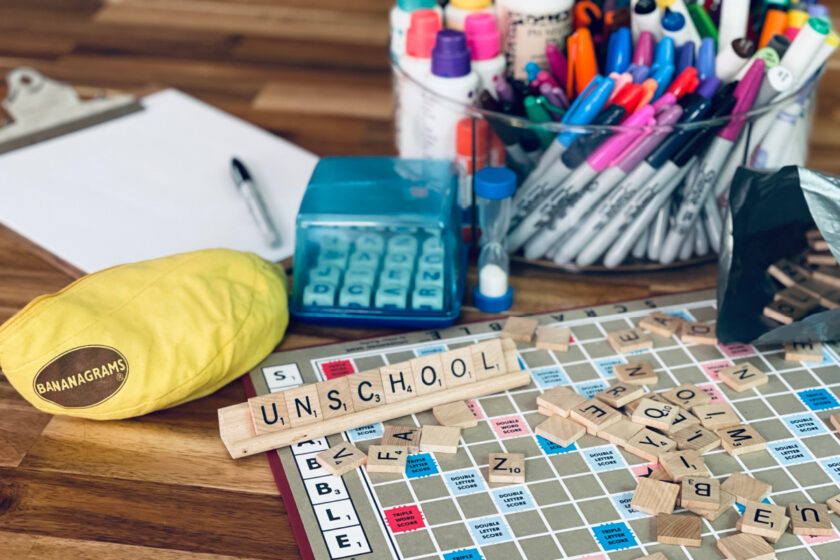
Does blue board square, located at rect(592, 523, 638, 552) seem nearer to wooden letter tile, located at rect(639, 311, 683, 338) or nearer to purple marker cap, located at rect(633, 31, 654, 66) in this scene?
wooden letter tile, located at rect(639, 311, 683, 338)

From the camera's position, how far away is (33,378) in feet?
2.25

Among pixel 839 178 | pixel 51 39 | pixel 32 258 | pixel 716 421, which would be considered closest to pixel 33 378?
pixel 32 258

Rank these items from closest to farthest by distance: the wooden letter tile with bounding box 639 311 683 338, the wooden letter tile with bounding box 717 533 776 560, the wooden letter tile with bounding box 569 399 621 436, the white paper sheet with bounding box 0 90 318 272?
the wooden letter tile with bounding box 717 533 776 560
the wooden letter tile with bounding box 569 399 621 436
the wooden letter tile with bounding box 639 311 683 338
the white paper sheet with bounding box 0 90 318 272

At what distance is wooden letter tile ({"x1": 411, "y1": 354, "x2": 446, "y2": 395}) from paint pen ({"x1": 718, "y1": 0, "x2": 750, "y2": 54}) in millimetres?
378

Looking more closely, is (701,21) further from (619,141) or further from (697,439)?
(697,439)

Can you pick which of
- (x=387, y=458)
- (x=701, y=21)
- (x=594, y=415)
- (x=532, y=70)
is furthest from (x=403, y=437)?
(x=701, y=21)

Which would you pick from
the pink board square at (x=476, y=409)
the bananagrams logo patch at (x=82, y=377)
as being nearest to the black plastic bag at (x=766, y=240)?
the pink board square at (x=476, y=409)

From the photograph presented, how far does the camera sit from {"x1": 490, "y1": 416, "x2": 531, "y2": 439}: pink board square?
2.33 ft

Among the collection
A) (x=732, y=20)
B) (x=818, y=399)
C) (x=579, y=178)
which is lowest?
(x=818, y=399)

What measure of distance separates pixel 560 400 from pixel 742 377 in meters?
0.15

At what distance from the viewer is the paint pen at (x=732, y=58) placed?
0.82m

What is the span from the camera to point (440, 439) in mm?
700

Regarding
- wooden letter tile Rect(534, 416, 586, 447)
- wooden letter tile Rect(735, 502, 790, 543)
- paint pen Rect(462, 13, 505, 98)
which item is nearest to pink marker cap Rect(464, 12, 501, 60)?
paint pen Rect(462, 13, 505, 98)

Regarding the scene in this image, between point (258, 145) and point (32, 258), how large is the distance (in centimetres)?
28
